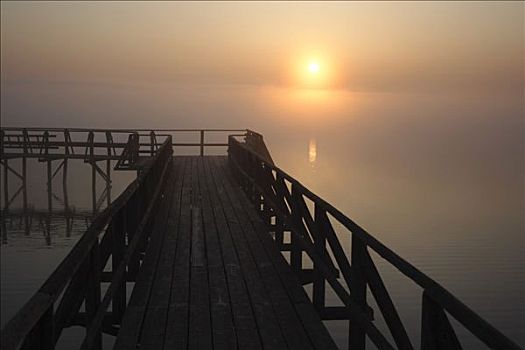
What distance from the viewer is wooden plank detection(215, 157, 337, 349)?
5035 mm

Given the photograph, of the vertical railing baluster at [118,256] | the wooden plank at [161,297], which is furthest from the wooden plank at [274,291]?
the vertical railing baluster at [118,256]

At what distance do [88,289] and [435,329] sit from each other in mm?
2435

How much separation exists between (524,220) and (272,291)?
95.1 feet

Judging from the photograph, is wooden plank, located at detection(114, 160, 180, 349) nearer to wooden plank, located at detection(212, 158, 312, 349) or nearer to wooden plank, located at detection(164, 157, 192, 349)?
wooden plank, located at detection(164, 157, 192, 349)

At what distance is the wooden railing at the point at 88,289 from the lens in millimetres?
2619

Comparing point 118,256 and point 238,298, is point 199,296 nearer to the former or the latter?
point 238,298

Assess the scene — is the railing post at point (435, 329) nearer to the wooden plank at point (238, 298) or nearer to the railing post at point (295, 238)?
the wooden plank at point (238, 298)

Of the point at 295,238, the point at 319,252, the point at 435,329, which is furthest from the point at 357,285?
the point at 295,238

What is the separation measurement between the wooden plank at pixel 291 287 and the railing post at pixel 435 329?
1742 millimetres

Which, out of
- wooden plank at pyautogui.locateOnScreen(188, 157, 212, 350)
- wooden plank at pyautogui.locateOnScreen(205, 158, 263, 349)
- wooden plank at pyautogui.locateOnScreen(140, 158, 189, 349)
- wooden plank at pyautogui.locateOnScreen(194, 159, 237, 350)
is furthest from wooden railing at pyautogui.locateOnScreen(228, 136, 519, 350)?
wooden plank at pyautogui.locateOnScreen(140, 158, 189, 349)

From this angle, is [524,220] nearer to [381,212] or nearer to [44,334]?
[381,212]

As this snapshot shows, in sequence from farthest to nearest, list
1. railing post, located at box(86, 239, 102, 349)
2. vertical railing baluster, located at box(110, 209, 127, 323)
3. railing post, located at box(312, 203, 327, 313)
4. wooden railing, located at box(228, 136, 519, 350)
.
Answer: railing post, located at box(312, 203, 327, 313)
vertical railing baluster, located at box(110, 209, 127, 323)
railing post, located at box(86, 239, 102, 349)
wooden railing, located at box(228, 136, 519, 350)

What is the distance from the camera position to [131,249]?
20.0 feet

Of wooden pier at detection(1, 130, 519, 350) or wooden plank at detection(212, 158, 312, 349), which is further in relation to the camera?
wooden plank at detection(212, 158, 312, 349)
